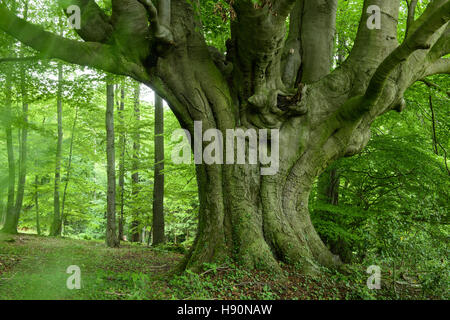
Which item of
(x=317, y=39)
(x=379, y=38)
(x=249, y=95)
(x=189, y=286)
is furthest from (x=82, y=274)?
(x=379, y=38)

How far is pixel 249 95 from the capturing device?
14.8ft

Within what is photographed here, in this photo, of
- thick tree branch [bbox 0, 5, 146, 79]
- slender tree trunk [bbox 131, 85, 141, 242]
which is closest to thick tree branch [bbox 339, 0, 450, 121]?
thick tree branch [bbox 0, 5, 146, 79]

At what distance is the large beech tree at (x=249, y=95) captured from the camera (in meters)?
4.13

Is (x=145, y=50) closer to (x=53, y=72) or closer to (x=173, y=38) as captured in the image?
(x=173, y=38)

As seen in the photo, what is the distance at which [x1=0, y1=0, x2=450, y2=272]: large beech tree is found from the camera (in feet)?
13.5

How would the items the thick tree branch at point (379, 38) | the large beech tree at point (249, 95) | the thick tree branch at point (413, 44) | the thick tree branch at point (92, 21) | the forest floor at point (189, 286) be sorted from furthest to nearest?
the thick tree branch at point (379, 38)
the thick tree branch at point (92, 21)
the large beech tree at point (249, 95)
the forest floor at point (189, 286)
the thick tree branch at point (413, 44)

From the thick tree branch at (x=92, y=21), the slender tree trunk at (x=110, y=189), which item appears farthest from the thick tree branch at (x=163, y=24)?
the slender tree trunk at (x=110, y=189)

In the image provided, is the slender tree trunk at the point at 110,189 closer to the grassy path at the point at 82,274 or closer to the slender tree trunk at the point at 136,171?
the slender tree trunk at the point at 136,171

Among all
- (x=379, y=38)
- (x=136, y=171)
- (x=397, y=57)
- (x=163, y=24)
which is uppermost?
(x=379, y=38)

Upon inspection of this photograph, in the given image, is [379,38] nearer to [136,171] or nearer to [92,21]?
[92,21]

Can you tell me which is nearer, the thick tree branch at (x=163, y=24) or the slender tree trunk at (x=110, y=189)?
the thick tree branch at (x=163, y=24)

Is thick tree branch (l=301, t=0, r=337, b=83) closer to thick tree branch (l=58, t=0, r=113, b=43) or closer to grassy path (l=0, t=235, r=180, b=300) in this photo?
thick tree branch (l=58, t=0, r=113, b=43)
